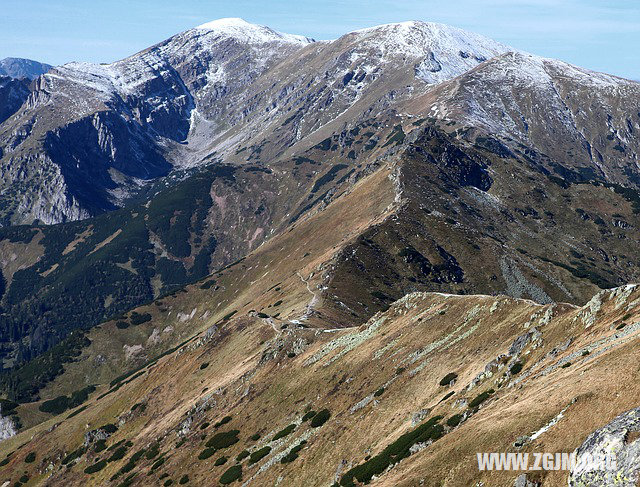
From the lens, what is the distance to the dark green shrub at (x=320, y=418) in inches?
3285

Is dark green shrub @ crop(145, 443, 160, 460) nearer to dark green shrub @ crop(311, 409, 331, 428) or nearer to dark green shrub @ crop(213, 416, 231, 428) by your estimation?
dark green shrub @ crop(213, 416, 231, 428)

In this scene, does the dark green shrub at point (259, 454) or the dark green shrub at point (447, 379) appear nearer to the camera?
the dark green shrub at point (447, 379)

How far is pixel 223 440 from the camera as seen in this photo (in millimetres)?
95688

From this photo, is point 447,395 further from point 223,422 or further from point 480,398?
point 223,422

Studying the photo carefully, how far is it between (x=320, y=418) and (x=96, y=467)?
61.0 meters

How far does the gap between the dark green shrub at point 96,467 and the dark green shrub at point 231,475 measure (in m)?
48.9

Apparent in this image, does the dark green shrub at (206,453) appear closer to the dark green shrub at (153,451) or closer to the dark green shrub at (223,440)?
the dark green shrub at (223,440)

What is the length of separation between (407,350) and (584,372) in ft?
133

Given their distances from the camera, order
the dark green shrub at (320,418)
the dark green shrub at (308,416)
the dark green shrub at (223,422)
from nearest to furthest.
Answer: the dark green shrub at (320,418)
the dark green shrub at (308,416)
the dark green shrub at (223,422)

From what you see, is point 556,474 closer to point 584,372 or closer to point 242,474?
point 584,372

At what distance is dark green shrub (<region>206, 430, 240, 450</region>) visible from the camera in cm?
9394

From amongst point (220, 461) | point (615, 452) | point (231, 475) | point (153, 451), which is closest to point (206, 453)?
point (220, 461)

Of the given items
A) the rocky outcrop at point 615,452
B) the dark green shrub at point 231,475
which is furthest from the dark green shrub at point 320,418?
the rocky outcrop at point 615,452

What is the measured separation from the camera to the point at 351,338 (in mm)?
109625
